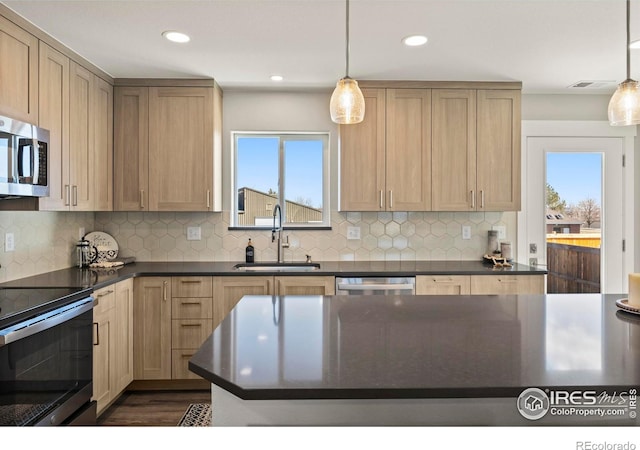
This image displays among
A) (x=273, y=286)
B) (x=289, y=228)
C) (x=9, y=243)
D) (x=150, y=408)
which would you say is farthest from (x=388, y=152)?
(x=9, y=243)

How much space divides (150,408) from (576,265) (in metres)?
3.77

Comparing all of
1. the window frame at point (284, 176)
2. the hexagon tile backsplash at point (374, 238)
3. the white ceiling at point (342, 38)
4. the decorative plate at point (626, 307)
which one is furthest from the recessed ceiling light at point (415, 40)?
the decorative plate at point (626, 307)

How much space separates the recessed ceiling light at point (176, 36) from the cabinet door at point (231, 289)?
166 cm

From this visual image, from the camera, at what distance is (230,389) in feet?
3.46

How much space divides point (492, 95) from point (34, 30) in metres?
3.28

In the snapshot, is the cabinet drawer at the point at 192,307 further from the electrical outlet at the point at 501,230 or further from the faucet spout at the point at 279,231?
the electrical outlet at the point at 501,230

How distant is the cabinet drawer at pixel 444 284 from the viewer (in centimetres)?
324

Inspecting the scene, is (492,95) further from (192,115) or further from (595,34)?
(192,115)

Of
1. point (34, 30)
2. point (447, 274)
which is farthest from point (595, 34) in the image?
point (34, 30)

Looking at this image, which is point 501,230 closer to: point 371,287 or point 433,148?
point 433,148

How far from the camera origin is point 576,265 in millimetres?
3922

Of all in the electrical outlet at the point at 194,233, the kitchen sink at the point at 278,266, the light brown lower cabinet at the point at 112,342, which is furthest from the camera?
the electrical outlet at the point at 194,233
